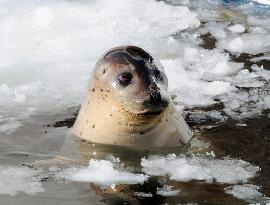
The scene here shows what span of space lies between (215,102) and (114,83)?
3.59ft

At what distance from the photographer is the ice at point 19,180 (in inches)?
131

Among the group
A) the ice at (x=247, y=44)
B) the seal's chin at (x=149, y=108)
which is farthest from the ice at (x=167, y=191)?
the ice at (x=247, y=44)

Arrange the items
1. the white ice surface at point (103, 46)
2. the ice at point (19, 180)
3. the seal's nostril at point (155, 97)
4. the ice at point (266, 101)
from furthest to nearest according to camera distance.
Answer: the white ice surface at point (103, 46)
the ice at point (266, 101)
the seal's nostril at point (155, 97)
the ice at point (19, 180)

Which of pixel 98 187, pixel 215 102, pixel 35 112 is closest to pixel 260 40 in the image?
pixel 215 102

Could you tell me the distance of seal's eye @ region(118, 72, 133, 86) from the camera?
426 centimetres

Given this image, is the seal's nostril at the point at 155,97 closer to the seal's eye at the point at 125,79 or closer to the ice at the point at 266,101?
the seal's eye at the point at 125,79

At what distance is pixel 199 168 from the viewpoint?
3.68 meters

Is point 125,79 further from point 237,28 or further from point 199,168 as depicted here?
point 237,28

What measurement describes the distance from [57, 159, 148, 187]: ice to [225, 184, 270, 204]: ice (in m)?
0.48

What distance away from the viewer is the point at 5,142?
424cm

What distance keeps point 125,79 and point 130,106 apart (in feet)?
0.65

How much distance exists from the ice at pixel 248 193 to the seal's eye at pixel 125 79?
1.17 metres

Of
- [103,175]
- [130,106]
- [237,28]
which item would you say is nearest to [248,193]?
[103,175]

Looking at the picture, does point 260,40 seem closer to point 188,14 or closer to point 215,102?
point 188,14
